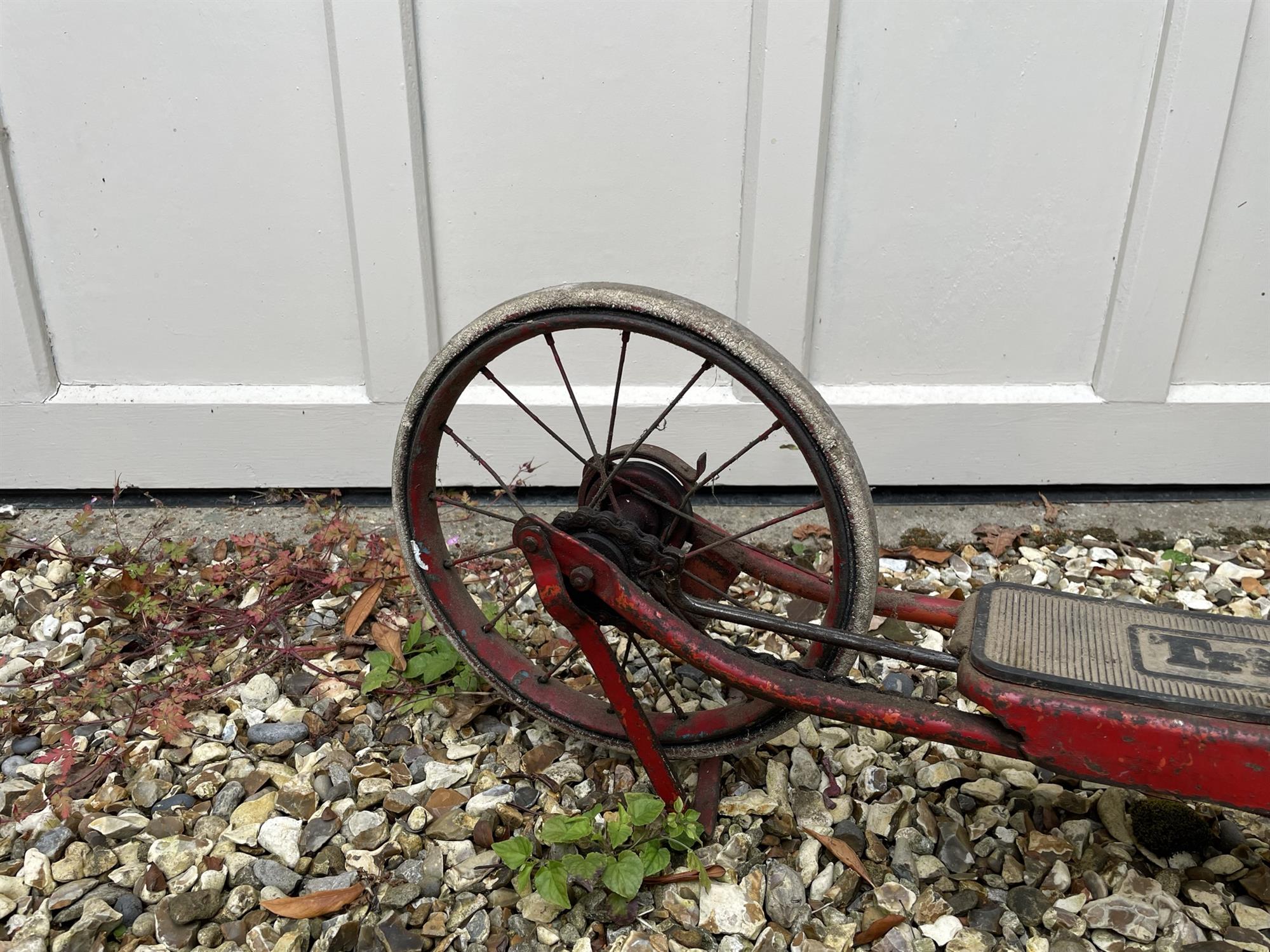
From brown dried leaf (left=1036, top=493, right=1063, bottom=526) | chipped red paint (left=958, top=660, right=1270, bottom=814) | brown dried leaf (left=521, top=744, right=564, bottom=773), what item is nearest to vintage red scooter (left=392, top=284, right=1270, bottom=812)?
chipped red paint (left=958, top=660, right=1270, bottom=814)

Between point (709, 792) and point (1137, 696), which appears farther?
point (709, 792)

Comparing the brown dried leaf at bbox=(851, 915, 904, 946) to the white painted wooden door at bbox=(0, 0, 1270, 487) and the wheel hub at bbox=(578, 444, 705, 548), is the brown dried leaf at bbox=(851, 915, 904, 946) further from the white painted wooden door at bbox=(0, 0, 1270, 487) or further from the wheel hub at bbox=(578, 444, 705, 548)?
the white painted wooden door at bbox=(0, 0, 1270, 487)

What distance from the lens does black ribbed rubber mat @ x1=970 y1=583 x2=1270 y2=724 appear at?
4.97 feet

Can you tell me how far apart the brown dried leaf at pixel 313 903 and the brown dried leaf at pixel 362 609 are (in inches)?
33.0

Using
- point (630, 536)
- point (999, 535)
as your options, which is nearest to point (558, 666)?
point (630, 536)

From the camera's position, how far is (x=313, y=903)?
177cm

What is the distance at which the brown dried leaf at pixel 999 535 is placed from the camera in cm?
293

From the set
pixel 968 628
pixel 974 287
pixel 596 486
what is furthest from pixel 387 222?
pixel 968 628

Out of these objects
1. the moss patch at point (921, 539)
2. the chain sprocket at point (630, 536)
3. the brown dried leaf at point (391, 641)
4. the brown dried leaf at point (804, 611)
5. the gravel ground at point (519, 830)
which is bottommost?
the gravel ground at point (519, 830)

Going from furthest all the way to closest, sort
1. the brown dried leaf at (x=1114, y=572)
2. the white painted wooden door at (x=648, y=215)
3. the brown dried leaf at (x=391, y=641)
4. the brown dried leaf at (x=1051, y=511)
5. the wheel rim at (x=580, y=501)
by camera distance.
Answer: the brown dried leaf at (x=1051, y=511) → the brown dried leaf at (x=1114, y=572) → the white painted wooden door at (x=648, y=215) → the brown dried leaf at (x=391, y=641) → the wheel rim at (x=580, y=501)

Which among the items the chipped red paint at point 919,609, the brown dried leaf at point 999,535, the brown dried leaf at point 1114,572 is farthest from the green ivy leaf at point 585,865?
the brown dried leaf at point 1114,572

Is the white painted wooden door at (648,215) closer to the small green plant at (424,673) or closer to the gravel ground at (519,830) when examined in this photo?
the small green plant at (424,673)

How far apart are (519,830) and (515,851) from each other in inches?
7.1

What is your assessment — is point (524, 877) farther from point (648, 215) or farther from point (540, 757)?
point (648, 215)
